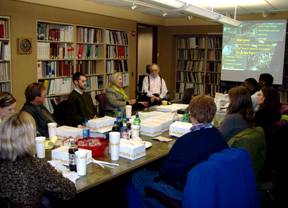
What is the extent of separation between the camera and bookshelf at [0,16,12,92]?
4.87 m

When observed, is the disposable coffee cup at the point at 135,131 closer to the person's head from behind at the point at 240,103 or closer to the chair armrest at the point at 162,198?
the chair armrest at the point at 162,198

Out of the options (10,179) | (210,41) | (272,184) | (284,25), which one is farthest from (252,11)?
(10,179)

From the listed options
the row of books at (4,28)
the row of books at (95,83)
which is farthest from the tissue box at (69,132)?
the row of books at (95,83)

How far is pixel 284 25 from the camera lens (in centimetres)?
675

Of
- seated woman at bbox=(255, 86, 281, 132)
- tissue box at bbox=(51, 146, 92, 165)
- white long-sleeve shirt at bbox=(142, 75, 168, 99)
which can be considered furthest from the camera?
white long-sleeve shirt at bbox=(142, 75, 168, 99)

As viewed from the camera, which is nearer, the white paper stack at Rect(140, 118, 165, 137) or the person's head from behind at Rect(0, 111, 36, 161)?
the person's head from behind at Rect(0, 111, 36, 161)

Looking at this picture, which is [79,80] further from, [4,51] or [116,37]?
[116,37]

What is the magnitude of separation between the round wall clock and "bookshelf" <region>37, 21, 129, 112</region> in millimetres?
225

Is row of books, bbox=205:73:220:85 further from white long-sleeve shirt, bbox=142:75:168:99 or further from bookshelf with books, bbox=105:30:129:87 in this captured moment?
white long-sleeve shirt, bbox=142:75:168:99

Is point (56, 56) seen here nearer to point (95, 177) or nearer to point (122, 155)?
point (122, 155)

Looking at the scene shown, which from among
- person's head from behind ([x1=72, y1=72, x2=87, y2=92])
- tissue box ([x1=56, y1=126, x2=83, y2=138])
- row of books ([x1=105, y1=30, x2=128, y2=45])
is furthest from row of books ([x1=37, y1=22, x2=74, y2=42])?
tissue box ([x1=56, y1=126, x2=83, y2=138])

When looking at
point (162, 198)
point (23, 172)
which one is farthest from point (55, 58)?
point (23, 172)

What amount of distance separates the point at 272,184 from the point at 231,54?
492 centimetres

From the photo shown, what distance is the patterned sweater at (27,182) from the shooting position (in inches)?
70.3
